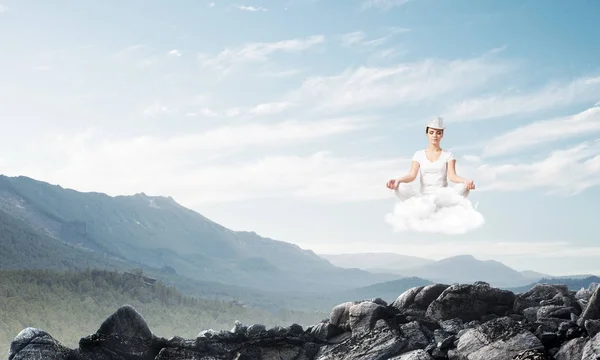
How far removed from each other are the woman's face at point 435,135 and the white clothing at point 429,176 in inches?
14.1

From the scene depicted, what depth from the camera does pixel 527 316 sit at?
2148 cm

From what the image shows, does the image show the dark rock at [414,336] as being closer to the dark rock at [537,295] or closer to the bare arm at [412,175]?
the dark rock at [537,295]

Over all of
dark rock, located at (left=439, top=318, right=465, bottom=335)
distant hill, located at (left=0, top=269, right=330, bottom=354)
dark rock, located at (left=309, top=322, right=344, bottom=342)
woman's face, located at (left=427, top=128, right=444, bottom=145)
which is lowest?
distant hill, located at (left=0, top=269, right=330, bottom=354)

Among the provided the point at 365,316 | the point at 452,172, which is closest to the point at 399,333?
the point at 365,316

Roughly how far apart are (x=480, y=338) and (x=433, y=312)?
3137mm

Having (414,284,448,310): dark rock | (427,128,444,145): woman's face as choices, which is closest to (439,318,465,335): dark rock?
(414,284,448,310): dark rock

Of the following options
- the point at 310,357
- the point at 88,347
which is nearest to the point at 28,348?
→ the point at 88,347

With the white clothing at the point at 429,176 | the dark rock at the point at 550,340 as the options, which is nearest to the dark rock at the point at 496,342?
the dark rock at the point at 550,340

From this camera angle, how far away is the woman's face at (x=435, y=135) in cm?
1983

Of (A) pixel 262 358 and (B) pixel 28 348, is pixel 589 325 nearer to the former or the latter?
(A) pixel 262 358

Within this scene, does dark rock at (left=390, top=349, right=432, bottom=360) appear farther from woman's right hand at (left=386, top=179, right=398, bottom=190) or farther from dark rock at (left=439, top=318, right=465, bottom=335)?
woman's right hand at (left=386, top=179, right=398, bottom=190)

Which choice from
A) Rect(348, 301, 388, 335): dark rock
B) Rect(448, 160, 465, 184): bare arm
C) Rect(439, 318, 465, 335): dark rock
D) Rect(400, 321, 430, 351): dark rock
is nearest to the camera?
Rect(448, 160, 465, 184): bare arm

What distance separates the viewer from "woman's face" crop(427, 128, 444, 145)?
19.8 metres

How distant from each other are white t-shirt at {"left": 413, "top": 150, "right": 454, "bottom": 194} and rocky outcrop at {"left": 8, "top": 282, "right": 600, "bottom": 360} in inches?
168
